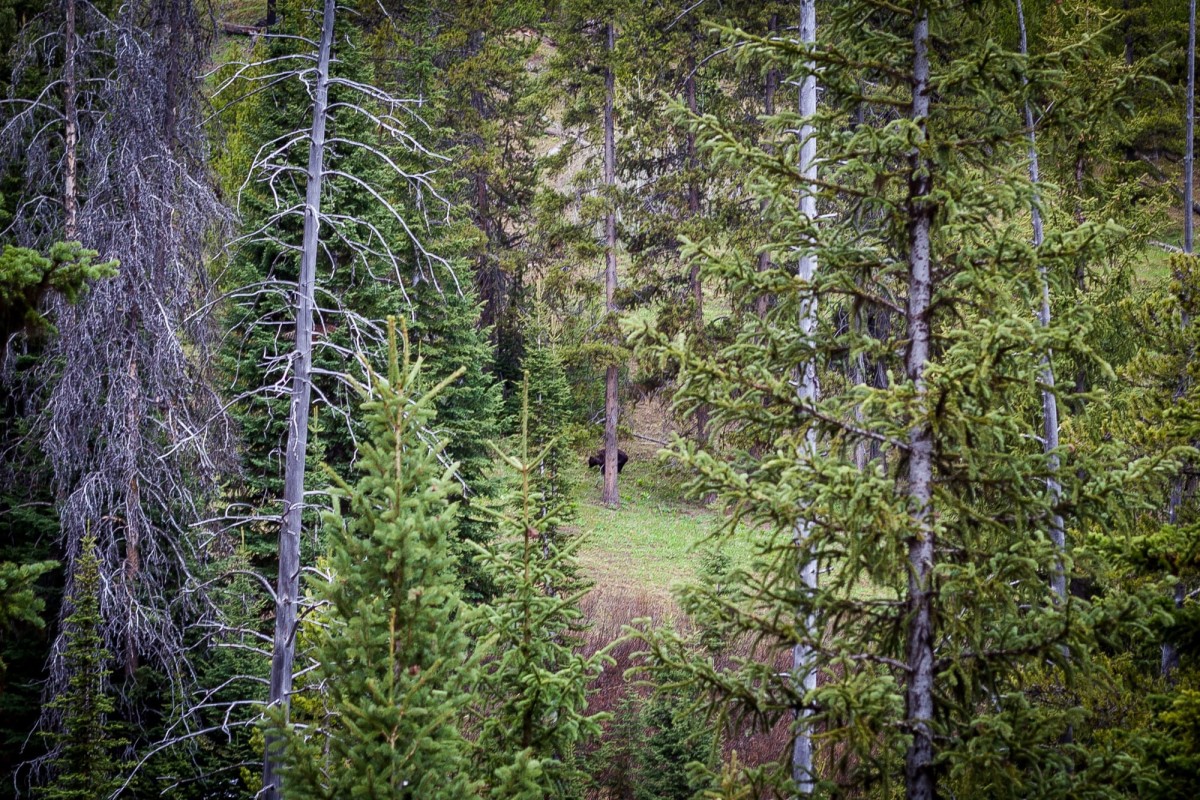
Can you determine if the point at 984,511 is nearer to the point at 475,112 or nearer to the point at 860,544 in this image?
the point at 860,544

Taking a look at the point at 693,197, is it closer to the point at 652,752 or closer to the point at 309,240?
the point at 652,752

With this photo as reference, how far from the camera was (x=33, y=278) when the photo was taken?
4477mm

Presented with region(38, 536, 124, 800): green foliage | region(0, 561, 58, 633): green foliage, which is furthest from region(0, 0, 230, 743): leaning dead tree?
region(0, 561, 58, 633): green foliage

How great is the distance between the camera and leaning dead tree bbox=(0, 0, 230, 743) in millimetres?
10516

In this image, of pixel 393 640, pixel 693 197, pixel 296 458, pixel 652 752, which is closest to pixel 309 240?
pixel 296 458

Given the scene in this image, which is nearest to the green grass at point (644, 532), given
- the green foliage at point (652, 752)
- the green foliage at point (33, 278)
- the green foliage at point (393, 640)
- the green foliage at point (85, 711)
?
the green foliage at point (652, 752)

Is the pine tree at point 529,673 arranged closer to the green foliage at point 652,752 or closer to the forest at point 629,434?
the forest at point 629,434

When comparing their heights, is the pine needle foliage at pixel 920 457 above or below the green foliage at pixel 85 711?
above

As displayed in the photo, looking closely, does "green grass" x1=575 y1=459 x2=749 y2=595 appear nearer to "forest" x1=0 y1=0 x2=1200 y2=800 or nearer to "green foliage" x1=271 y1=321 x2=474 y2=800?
"forest" x1=0 y1=0 x2=1200 y2=800

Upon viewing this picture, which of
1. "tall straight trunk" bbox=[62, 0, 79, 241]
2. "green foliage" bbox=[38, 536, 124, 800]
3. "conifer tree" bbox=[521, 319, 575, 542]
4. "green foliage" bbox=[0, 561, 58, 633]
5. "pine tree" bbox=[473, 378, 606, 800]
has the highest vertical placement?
"tall straight trunk" bbox=[62, 0, 79, 241]

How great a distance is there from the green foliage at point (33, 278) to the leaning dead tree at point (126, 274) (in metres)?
5.42

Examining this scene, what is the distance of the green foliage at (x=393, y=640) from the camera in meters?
4.83

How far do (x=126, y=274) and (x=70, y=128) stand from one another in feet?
6.71

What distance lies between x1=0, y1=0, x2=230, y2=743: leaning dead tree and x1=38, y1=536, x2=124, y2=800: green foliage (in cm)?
39
